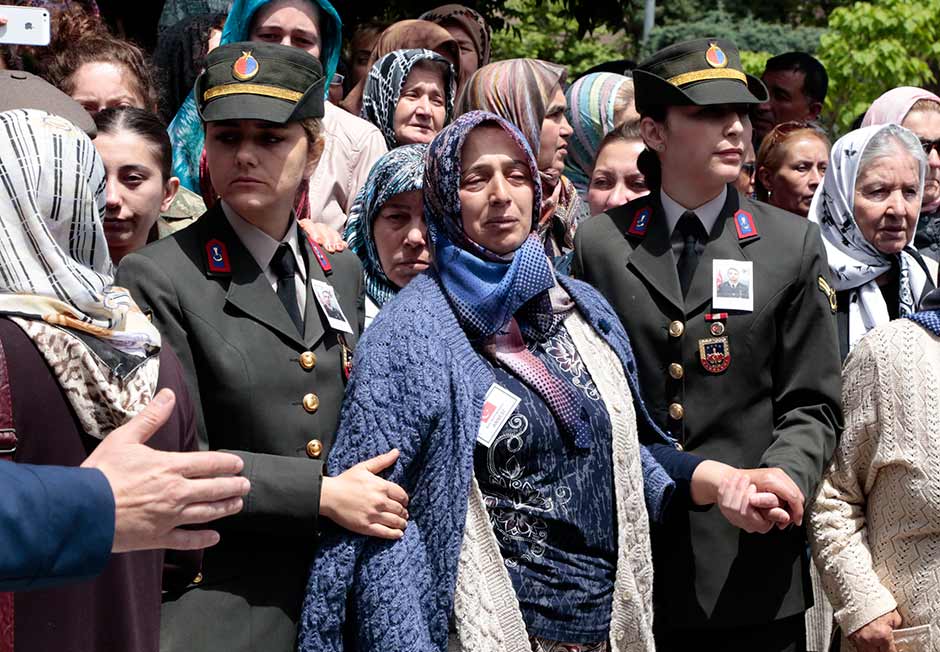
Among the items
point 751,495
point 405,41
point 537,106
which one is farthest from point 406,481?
point 405,41

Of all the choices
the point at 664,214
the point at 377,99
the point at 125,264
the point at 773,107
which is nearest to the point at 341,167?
the point at 377,99

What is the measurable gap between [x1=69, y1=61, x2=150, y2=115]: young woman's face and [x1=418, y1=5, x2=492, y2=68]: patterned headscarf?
2531 mm

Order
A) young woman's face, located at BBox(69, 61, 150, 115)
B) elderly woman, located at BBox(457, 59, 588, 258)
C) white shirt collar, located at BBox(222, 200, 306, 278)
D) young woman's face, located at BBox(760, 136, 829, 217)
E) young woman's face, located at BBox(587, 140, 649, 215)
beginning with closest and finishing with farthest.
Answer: white shirt collar, located at BBox(222, 200, 306, 278) → young woman's face, located at BBox(69, 61, 150, 115) → elderly woman, located at BBox(457, 59, 588, 258) → young woman's face, located at BBox(587, 140, 649, 215) → young woman's face, located at BBox(760, 136, 829, 217)

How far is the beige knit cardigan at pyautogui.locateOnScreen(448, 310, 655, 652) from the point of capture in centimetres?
327

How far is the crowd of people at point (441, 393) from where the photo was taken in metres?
2.49

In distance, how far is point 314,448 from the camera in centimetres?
335

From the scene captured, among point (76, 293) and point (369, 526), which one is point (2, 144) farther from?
point (369, 526)

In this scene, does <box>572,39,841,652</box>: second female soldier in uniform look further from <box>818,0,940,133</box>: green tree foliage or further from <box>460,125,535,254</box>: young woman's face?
<box>818,0,940,133</box>: green tree foliage

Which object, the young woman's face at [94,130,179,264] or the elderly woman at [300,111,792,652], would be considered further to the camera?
the young woman's face at [94,130,179,264]

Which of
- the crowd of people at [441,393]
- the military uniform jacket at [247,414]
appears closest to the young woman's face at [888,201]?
the crowd of people at [441,393]

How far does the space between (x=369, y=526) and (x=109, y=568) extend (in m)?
0.75

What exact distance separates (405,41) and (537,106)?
4.63 feet

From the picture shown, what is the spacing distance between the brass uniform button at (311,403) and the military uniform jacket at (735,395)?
1135mm

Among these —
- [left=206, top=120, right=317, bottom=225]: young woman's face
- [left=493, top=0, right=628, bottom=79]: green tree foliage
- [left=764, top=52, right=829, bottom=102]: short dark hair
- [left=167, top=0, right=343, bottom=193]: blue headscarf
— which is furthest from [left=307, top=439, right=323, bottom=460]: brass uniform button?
[left=493, top=0, right=628, bottom=79]: green tree foliage
